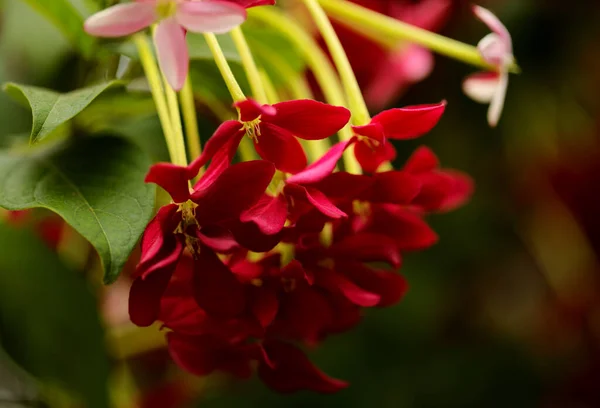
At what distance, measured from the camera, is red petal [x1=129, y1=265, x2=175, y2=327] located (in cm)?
32

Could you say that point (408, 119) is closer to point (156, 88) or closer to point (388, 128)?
point (388, 128)

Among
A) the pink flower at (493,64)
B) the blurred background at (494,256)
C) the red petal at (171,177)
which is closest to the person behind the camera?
the red petal at (171,177)

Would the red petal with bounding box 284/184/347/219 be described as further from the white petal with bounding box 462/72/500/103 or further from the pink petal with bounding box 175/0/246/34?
the white petal with bounding box 462/72/500/103

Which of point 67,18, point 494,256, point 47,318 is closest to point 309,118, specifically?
point 67,18

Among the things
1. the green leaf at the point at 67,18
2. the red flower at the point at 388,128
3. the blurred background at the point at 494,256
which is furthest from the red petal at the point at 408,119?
the blurred background at the point at 494,256

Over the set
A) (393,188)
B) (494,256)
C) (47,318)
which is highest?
(393,188)

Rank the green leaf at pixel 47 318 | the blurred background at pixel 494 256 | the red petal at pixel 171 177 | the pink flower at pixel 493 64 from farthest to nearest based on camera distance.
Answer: the blurred background at pixel 494 256 → the green leaf at pixel 47 318 → the pink flower at pixel 493 64 → the red petal at pixel 171 177

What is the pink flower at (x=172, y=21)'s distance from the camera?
0.31 meters

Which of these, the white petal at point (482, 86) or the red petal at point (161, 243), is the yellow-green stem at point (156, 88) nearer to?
the red petal at point (161, 243)

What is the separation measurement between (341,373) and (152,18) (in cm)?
69

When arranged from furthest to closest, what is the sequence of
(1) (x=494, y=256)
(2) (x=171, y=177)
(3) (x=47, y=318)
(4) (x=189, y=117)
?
(1) (x=494, y=256)
(3) (x=47, y=318)
(4) (x=189, y=117)
(2) (x=171, y=177)

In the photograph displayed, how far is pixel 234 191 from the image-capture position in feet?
1.03

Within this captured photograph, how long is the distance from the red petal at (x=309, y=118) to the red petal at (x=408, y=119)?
31 mm

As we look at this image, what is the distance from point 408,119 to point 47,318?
0.37 meters
